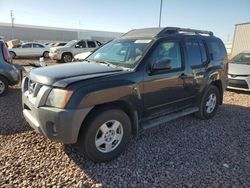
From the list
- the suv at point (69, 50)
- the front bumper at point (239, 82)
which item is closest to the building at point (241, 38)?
the suv at point (69, 50)

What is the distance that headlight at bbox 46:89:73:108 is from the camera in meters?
2.85

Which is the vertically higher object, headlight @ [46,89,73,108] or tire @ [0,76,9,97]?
headlight @ [46,89,73,108]

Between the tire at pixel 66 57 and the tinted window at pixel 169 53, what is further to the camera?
the tire at pixel 66 57

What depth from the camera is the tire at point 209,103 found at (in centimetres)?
510

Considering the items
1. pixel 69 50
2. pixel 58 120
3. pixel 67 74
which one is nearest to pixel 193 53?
pixel 67 74

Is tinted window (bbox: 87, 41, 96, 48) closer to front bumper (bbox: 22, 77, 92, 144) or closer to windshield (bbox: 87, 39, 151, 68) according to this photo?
windshield (bbox: 87, 39, 151, 68)

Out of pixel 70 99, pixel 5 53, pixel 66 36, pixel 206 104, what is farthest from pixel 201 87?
pixel 66 36

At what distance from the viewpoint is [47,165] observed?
10.7 feet

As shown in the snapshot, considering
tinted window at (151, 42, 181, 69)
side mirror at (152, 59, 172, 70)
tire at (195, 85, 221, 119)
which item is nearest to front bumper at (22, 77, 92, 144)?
side mirror at (152, 59, 172, 70)

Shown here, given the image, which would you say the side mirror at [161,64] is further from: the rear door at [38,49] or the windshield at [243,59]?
the rear door at [38,49]

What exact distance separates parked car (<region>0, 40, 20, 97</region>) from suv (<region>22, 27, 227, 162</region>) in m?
3.48

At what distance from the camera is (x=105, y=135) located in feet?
10.9

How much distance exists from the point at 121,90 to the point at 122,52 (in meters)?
1.12

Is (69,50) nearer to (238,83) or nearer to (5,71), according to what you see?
(5,71)
